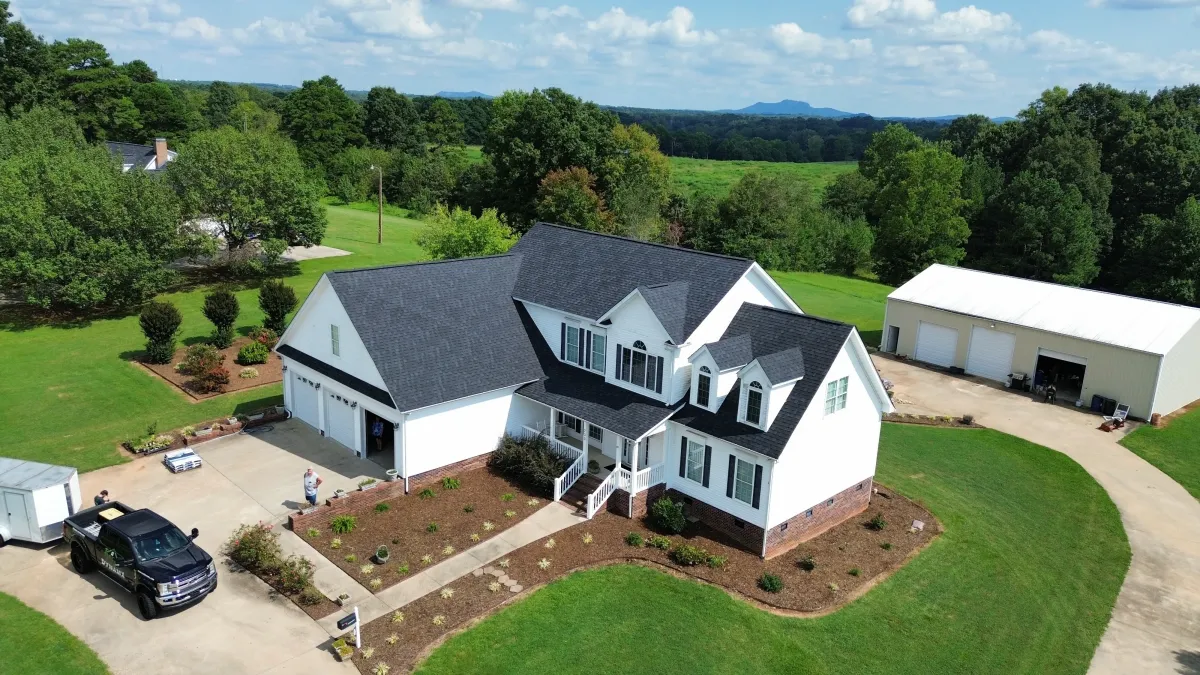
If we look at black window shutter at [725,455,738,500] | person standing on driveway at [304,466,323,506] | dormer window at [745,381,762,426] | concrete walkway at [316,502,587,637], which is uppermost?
dormer window at [745,381,762,426]

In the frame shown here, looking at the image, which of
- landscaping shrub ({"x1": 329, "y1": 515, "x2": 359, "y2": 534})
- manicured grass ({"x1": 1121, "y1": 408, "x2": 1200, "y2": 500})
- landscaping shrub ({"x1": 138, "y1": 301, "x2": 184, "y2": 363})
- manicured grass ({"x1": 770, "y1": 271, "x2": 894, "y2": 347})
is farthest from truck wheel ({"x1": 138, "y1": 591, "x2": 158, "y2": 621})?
manicured grass ({"x1": 770, "y1": 271, "x2": 894, "y2": 347})

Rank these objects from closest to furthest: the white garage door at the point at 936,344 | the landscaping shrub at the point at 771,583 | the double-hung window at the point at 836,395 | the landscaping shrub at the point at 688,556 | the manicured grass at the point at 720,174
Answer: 1. the landscaping shrub at the point at 771,583
2. the landscaping shrub at the point at 688,556
3. the double-hung window at the point at 836,395
4. the white garage door at the point at 936,344
5. the manicured grass at the point at 720,174

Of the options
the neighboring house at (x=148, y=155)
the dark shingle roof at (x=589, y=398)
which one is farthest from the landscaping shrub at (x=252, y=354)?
the neighboring house at (x=148, y=155)

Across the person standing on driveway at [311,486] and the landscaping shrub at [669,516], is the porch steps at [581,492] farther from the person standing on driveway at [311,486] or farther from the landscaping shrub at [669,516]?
the person standing on driveway at [311,486]

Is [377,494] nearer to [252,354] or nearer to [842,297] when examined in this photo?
[252,354]

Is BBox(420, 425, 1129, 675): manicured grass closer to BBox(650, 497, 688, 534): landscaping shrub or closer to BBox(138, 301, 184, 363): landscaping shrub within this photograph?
BBox(650, 497, 688, 534): landscaping shrub

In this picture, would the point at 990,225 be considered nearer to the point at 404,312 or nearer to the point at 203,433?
the point at 404,312
